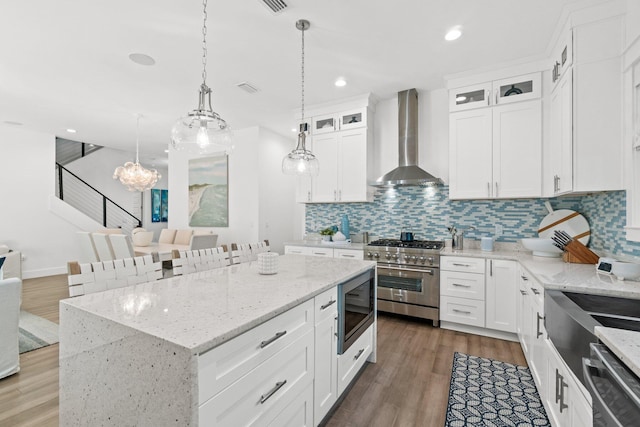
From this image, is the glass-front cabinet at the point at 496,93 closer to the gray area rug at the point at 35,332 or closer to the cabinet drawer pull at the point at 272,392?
the cabinet drawer pull at the point at 272,392

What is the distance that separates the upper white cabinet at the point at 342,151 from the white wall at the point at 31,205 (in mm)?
5536

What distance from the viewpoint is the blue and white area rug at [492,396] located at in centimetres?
179

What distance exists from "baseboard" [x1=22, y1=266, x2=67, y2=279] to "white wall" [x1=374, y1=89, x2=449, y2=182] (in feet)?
22.1

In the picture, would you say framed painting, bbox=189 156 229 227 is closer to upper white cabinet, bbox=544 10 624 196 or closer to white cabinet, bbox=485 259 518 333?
white cabinet, bbox=485 259 518 333

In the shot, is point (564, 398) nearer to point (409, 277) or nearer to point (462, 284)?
point (462, 284)

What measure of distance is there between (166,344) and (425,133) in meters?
3.83

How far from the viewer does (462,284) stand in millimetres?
3102

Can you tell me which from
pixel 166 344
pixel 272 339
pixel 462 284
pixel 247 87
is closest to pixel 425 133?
pixel 462 284

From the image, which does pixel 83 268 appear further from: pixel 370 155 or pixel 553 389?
pixel 370 155

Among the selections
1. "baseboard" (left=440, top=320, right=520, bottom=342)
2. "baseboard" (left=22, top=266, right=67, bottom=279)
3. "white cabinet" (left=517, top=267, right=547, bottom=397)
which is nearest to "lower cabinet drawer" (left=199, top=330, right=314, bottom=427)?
"white cabinet" (left=517, top=267, right=547, bottom=397)

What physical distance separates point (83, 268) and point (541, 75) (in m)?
4.17

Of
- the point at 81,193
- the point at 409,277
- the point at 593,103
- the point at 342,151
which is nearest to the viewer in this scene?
the point at 593,103

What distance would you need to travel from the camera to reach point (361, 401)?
1961mm

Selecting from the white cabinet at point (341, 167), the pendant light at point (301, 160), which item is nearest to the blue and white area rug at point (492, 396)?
the pendant light at point (301, 160)
